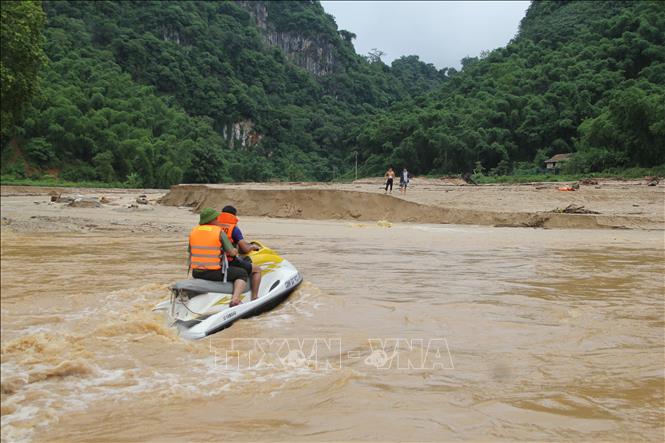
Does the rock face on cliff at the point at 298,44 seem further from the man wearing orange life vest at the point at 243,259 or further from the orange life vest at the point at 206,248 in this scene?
the orange life vest at the point at 206,248

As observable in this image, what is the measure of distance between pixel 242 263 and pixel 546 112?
5589cm

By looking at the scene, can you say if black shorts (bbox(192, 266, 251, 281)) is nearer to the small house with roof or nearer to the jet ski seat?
the jet ski seat

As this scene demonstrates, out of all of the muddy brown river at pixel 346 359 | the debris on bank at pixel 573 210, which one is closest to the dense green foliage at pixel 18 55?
the muddy brown river at pixel 346 359

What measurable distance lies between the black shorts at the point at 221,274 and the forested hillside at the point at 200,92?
3502 cm

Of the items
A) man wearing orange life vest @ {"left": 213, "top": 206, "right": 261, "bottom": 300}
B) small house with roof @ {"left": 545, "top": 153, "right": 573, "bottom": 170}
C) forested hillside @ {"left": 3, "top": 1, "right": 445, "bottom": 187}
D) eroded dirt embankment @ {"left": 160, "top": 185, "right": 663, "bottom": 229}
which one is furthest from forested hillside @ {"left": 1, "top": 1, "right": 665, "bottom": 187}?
eroded dirt embankment @ {"left": 160, "top": 185, "right": 663, "bottom": 229}

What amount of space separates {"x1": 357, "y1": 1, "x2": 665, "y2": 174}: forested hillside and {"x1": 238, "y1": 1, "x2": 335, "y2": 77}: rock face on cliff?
6829 cm

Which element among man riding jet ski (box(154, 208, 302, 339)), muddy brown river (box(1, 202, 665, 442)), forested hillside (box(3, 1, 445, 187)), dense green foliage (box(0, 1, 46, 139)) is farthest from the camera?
forested hillside (box(3, 1, 445, 187))

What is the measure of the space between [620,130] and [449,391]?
39.6 m

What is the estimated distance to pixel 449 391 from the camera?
4133mm

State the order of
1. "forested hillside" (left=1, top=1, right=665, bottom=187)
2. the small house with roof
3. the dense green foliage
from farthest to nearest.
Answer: the small house with roof, "forested hillside" (left=1, top=1, right=665, bottom=187), the dense green foliage

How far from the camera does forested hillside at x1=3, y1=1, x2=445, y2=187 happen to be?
5003 centimetres

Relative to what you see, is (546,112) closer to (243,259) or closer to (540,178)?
(540,178)

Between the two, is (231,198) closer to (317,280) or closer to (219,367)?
(317,280)

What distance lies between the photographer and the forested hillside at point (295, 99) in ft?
139
